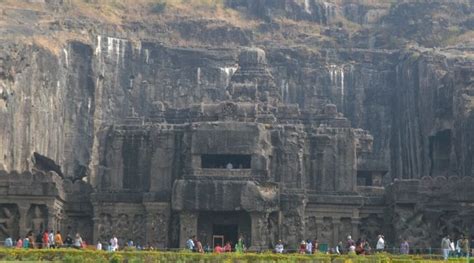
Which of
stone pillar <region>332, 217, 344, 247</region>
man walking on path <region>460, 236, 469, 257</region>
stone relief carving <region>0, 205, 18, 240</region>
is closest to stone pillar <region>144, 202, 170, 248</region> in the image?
stone relief carving <region>0, 205, 18, 240</region>

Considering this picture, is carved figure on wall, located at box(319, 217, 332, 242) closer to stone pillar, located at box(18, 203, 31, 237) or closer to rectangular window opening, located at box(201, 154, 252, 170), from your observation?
rectangular window opening, located at box(201, 154, 252, 170)

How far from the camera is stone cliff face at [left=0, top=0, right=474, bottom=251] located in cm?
6969

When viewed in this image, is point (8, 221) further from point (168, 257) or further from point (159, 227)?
point (168, 257)

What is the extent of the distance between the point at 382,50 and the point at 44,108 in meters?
30.2

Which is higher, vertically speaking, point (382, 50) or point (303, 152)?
point (382, 50)

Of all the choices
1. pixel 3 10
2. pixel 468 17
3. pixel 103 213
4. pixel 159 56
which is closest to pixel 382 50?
pixel 468 17

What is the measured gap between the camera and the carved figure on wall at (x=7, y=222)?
6619 centimetres

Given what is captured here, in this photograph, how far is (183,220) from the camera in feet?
219

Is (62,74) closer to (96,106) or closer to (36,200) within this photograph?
(96,106)

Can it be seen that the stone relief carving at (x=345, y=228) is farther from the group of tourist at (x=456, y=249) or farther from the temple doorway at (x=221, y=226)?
the group of tourist at (x=456, y=249)

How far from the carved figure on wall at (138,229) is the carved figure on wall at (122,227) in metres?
0.40

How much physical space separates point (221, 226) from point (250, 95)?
11011 mm

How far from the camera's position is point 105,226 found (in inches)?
2692

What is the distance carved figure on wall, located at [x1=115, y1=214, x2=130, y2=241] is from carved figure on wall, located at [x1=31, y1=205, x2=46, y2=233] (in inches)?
170
